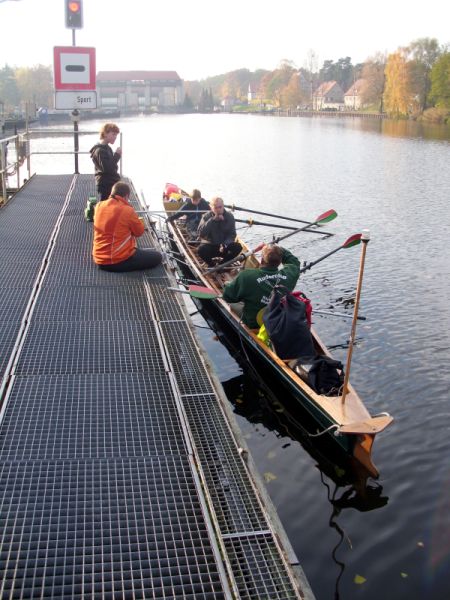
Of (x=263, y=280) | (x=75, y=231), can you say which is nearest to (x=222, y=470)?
(x=263, y=280)

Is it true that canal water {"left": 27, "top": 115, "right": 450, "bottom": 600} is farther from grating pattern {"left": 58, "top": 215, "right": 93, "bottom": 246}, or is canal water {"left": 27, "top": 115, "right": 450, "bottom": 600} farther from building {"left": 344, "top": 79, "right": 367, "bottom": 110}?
building {"left": 344, "top": 79, "right": 367, "bottom": 110}

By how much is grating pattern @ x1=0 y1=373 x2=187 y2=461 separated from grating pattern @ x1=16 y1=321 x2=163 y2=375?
0.21m

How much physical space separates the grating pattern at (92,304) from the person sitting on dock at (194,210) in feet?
19.1

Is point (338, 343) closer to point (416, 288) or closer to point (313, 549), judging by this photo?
point (416, 288)

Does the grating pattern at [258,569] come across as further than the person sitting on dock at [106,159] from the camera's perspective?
No

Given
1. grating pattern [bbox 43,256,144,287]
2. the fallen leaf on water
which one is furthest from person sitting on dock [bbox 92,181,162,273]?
the fallen leaf on water

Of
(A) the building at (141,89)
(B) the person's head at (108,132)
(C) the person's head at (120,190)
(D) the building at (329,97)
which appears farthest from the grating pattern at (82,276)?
(A) the building at (141,89)

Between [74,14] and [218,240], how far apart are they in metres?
6.65

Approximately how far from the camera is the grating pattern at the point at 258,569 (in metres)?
3.91

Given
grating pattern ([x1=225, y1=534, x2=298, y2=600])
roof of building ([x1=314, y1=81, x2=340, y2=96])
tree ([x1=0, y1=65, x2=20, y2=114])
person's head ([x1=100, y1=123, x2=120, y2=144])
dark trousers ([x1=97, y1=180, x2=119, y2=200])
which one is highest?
roof of building ([x1=314, y1=81, x2=340, y2=96])

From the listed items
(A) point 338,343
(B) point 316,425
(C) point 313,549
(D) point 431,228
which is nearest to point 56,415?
(C) point 313,549

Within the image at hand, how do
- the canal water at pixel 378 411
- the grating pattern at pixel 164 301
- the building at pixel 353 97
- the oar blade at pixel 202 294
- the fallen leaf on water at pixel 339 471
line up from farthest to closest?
1. the building at pixel 353 97
2. the oar blade at pixel 202 294
3. the grating pattern at pixel 164 301
4. the fallen leaf on water at pixel 339 471
5. the canal water at pixel 378 411

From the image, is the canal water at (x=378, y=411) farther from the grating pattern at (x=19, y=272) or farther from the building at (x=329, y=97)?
the building at (x=329, y=97)

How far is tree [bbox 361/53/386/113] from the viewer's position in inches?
4156
